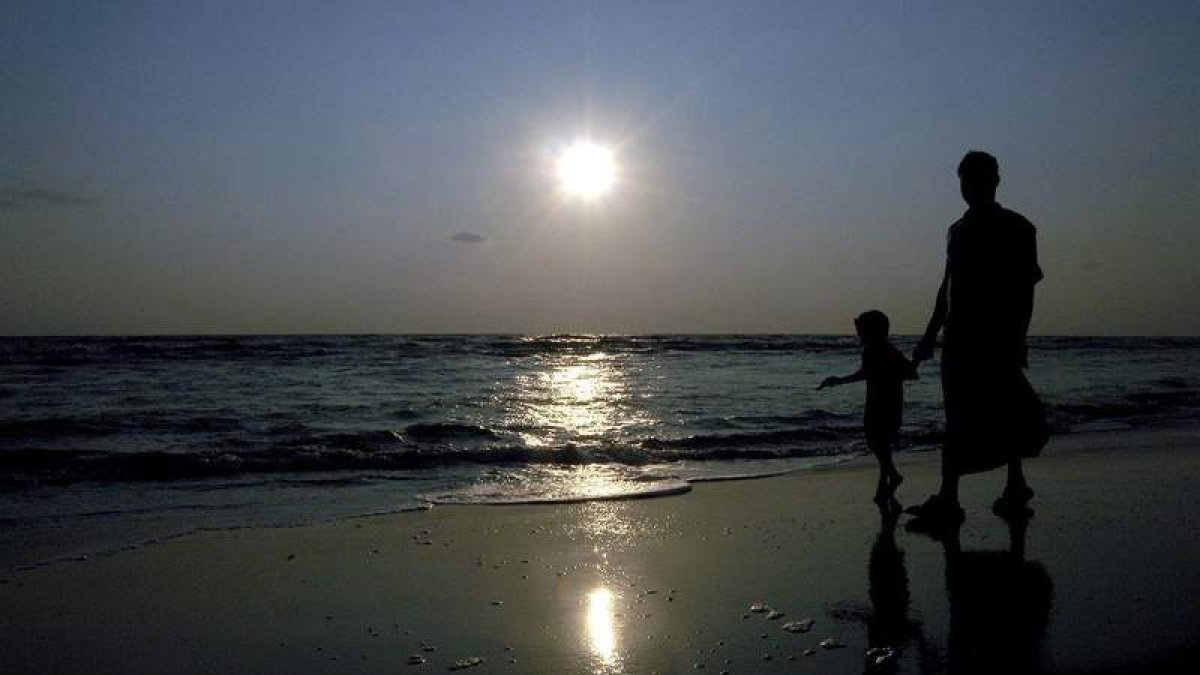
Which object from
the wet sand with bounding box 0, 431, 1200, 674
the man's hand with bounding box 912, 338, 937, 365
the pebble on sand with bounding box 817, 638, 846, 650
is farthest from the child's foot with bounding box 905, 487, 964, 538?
the pebble on sand with bounding box 817, 638, 846, 650

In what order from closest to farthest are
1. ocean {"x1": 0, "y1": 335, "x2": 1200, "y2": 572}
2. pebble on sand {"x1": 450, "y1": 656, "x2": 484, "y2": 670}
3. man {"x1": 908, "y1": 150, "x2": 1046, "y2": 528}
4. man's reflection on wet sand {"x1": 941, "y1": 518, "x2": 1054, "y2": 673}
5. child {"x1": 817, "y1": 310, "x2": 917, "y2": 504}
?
man's reflection on wet sand {"x1": 941, "y1": 518, "x2": 1054, "y2": 673} → pebble on sand {"x1": 450, "y1": 656, "x2": 484, "y2": 670} → man {"x1": 908, "y1": 150, "x2": 1046, "y2": 528} → child {"x1": 817, "y1": 310, "x2": 917, "y2": 504} → ocean {"x1": 0, "y1": 335, "x2": 1200, "y2": 572}

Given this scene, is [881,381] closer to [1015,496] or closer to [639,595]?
[1015,496]

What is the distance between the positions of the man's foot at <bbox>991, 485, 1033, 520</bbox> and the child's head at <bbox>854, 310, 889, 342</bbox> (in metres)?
1.37

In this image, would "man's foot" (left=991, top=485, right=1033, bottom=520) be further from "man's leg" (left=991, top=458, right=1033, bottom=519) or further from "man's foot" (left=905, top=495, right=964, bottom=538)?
"man's foot" (left=905, top=495, right=964, bottom=538)

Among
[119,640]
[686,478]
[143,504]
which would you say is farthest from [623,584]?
[143,504]

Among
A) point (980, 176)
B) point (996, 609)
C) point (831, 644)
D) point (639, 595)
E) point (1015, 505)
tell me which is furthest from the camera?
point (1015, 505)

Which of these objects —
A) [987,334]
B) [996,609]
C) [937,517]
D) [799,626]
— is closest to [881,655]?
[799,626]

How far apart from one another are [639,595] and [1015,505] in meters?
2.78

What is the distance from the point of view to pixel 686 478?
847cm

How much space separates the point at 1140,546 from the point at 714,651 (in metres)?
2.73

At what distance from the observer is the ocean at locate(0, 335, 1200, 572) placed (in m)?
7.30

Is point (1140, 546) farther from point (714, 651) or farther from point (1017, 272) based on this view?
point (714, 651)

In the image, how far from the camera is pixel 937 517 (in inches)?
217

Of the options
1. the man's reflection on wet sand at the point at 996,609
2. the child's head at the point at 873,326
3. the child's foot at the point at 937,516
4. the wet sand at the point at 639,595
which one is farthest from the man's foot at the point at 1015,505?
the child's head at the point at 873,326
